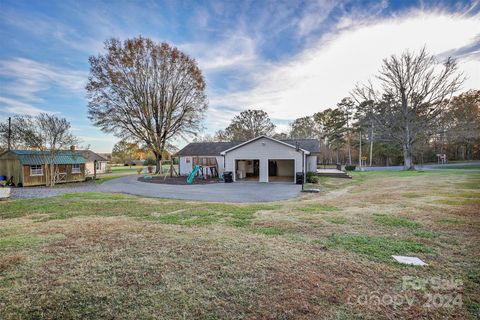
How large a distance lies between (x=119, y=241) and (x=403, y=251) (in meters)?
5.56

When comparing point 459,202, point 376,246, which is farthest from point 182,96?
point 376,246

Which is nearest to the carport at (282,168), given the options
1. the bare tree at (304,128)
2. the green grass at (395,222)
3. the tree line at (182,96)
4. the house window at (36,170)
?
the tree line at (182,96)

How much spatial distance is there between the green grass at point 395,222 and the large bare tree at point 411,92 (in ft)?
81.2

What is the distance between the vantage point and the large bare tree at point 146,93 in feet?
75.2

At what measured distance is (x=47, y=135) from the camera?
16703 millimetres

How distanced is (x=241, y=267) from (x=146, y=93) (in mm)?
25927

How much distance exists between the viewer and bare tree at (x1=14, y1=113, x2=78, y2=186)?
52.0 feet

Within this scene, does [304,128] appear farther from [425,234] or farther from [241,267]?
[241,267]

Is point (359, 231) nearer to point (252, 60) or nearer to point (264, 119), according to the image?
point (252, 60)

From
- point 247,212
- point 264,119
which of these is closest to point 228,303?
point 247,212

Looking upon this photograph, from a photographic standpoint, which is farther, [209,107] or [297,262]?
[209,107]

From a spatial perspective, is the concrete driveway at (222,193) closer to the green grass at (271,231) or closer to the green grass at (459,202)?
the green grass at (271,231)

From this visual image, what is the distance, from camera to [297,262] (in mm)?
3418

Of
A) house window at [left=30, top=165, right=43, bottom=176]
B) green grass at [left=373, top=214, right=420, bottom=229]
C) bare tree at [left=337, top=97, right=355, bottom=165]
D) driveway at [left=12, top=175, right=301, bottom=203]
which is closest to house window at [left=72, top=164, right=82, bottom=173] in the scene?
house window at [left=30, top=165, right=43, bottom=176]
